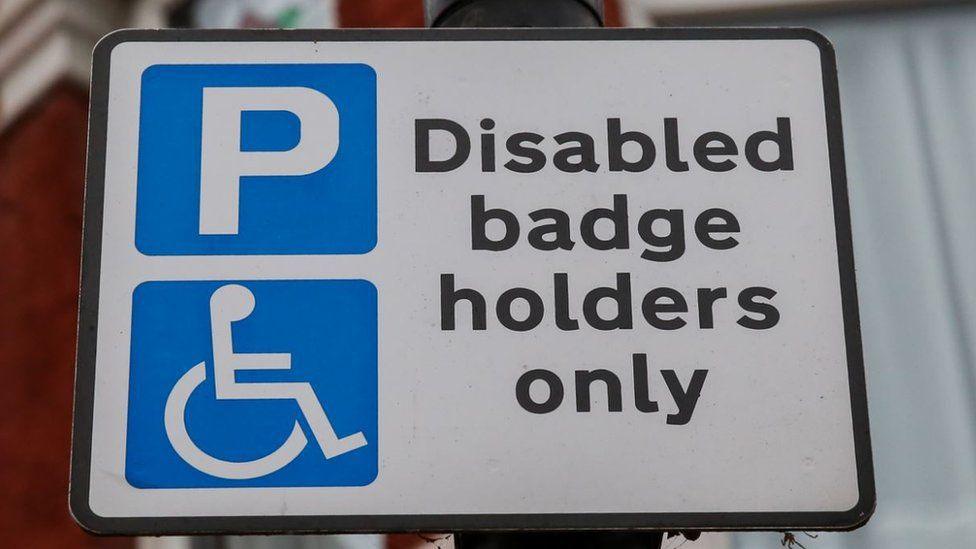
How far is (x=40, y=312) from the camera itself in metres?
6.72

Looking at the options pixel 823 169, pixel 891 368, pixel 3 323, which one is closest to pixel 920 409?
pixel 891 368

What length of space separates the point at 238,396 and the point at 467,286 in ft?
1.17

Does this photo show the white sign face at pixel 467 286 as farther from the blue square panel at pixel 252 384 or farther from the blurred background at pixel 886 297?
the blurred background at pixel 886 297

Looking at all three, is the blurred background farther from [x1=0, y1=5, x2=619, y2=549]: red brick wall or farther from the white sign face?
the white sign face

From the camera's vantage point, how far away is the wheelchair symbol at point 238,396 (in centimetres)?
187

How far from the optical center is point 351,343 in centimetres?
195

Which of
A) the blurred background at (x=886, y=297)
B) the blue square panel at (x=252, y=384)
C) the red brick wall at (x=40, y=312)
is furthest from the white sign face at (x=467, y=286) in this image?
the red brick wall at (x=40, y=312)

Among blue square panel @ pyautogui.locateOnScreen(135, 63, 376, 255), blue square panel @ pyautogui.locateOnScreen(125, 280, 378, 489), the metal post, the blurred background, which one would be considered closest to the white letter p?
blue square panel @ pyautogui.locateOnScreen(135, 63, 376, 255)

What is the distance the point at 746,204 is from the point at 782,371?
259mm

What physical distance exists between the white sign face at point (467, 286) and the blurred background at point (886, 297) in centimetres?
182

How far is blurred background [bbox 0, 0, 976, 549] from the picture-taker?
167 inches

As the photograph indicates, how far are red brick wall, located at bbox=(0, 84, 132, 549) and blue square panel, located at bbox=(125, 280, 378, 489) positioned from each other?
4.73 meters

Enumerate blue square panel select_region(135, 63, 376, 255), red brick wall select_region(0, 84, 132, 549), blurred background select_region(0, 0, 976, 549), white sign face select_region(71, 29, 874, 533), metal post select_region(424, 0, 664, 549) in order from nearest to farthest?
white sign face select_region(71, 29, 874, 533) → blue square panel select_region(135, 63, 376, 255) → metal post select_region(424, 0, 664, 549) → blurred background select_region(0, 0, 976, 549) → red brick wall select_region(0, 84, 132, 549)

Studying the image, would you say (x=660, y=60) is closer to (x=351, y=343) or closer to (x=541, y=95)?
(x=541, y=95)
